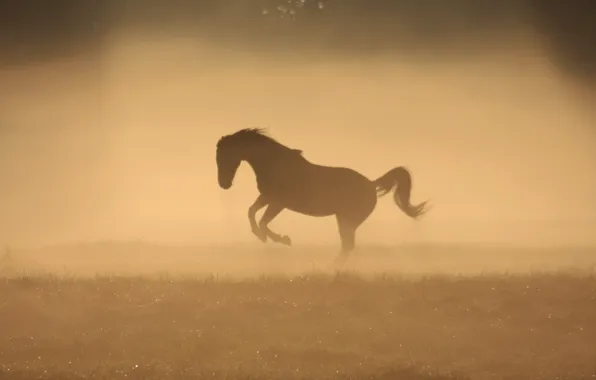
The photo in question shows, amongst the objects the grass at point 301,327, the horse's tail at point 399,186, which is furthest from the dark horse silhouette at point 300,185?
the grass at point 301,327

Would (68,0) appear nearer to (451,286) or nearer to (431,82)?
(431,82)

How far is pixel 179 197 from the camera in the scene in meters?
1.13

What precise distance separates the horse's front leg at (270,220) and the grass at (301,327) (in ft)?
0.31

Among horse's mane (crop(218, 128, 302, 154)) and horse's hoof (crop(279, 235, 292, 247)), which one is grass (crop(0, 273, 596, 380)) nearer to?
horse's hoof (crop(279, 235, 292, 247))

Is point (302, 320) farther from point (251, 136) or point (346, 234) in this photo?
point (251, 136)

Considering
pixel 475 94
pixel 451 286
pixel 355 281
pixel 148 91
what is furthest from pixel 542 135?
pixel 148 91

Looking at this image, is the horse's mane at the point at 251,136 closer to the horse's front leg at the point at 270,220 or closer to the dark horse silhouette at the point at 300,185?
the dark horse silhouette at the point at 300,185

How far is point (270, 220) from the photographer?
3.66 feet

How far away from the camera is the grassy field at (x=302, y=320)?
857 millimetres

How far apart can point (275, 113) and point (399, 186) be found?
0.26 meters

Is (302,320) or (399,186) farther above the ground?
(399,186)

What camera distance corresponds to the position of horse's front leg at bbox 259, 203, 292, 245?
3.63 feet

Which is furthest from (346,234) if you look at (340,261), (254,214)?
(254,214)

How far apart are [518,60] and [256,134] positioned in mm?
502
